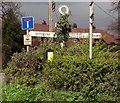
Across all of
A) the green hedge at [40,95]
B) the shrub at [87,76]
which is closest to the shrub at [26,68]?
the green hedge at [40,95]

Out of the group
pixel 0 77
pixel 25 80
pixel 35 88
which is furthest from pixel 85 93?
pixel 0 77

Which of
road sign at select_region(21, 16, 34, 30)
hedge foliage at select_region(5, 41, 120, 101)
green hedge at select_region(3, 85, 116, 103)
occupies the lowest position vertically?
green hedge at select_region(3, 85, 116, 103)

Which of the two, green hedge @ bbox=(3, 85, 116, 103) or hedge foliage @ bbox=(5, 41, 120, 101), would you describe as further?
green hedge @ bbox=(3, 85, 116, 103)

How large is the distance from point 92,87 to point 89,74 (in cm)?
30

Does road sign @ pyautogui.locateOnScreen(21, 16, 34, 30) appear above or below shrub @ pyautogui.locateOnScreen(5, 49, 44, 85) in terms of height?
above

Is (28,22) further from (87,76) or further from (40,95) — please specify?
(87,76)

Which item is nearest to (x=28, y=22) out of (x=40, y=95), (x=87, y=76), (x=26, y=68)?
(x=26, y=68)

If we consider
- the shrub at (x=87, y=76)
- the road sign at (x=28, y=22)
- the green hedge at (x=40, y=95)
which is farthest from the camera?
the road sign at (x=28, y=22)

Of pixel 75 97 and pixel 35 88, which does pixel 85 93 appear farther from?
pixel 35 88

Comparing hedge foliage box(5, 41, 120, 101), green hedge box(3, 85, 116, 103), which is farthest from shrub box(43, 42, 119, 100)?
green hedge box(3, 85, 116, 103)

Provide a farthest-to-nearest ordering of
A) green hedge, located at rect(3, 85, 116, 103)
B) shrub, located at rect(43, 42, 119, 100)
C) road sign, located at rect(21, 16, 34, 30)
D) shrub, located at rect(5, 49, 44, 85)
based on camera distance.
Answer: road sign, located at rect(21, 16, 34, 30), shrub, located at rect(5, 49, 44, 85), green hedge, located at rect(3, 85, 116, 103), shrub, located at rect(43, 42, 119, 100)

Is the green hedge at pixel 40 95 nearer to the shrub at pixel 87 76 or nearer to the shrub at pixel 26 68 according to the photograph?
the shrub at pixel 87 76

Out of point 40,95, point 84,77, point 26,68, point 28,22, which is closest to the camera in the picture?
point 84,77

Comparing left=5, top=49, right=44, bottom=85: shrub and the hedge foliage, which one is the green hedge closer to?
the hedge foliage
